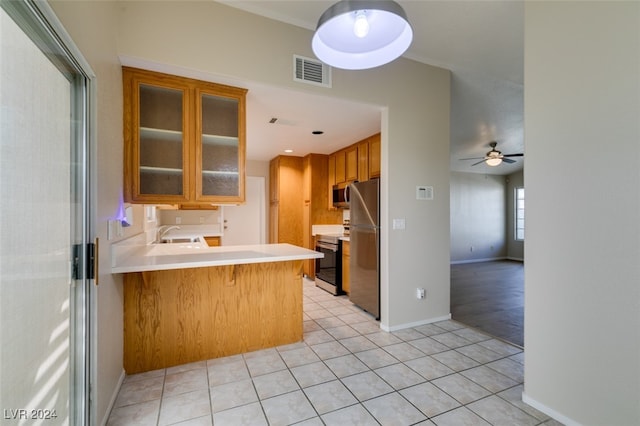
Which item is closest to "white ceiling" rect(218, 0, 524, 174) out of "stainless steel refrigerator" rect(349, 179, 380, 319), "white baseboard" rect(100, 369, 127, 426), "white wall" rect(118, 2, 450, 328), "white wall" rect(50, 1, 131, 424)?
"white wall" rect(118, 2, 450, 328)

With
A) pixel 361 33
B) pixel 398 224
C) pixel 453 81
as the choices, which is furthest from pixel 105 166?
pixel 453 81

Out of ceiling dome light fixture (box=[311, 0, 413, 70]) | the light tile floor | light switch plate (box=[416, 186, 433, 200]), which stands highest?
ceiling dome light fixture (box=[311, 0, 413, 70])

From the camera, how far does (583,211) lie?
1.58m

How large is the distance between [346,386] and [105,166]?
215cm

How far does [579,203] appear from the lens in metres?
1.60

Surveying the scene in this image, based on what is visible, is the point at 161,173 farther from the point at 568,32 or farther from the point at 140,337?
the point at 568,32

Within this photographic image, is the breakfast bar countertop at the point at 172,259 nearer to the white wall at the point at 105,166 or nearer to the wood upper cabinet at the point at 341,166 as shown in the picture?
the white wall at the point at 105,166

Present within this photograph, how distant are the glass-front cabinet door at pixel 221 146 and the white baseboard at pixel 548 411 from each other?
257 centimetres

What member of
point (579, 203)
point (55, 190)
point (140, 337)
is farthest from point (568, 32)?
point (140, 337)

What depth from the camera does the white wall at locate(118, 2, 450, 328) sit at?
87.6 inches

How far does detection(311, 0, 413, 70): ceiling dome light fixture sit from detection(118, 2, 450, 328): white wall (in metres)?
1.04

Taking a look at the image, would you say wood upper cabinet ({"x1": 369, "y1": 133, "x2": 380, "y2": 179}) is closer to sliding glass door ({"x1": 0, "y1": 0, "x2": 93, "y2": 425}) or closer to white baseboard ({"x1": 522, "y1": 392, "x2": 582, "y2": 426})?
white baseboard ({"x1": 522, "y1": 392, "x2": 582, "y2": 426})

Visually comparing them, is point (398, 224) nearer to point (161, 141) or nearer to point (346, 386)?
point (346, 386)

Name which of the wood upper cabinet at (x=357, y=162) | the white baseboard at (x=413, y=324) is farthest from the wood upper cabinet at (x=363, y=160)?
the white baseboard at (x=413, y=324)
